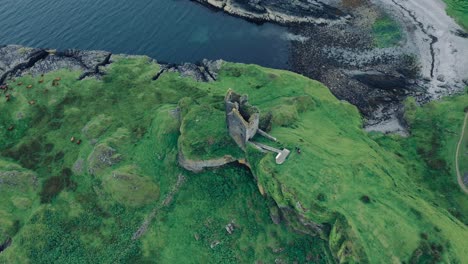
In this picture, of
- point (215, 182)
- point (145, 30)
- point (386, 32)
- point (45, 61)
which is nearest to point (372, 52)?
point (386, 32)

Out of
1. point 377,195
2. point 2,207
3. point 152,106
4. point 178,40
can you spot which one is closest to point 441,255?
point 377,195

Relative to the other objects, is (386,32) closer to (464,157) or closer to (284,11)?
(284,11)

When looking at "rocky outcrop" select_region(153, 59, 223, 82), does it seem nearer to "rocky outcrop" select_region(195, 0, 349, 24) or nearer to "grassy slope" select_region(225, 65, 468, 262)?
"rocky outcrop" select_region(195, 0, 349, 24)

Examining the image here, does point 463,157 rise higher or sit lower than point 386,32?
lower

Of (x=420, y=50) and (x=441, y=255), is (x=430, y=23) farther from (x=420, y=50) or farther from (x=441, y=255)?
(x=441, y=255)

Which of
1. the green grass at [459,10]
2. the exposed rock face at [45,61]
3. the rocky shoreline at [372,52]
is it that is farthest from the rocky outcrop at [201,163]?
the green grass at [459,10]
